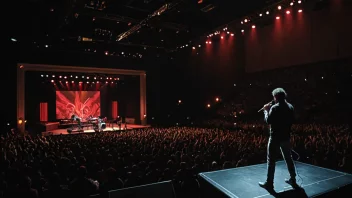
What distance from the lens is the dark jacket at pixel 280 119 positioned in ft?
10.8

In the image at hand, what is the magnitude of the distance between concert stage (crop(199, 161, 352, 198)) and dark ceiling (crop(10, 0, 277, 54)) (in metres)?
7.44

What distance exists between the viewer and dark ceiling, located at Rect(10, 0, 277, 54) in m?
9.86

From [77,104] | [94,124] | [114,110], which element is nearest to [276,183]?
[94,124]

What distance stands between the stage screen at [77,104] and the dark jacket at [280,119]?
2088 centimetres

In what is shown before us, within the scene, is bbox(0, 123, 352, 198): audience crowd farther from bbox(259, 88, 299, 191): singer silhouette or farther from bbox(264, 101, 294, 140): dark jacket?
bbox(264, 101, 294, 140): dark jacket

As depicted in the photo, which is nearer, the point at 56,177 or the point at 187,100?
the point at 56,177

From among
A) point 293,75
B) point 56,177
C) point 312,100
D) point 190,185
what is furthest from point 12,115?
point 312,100

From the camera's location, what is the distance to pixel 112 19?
11.0 m

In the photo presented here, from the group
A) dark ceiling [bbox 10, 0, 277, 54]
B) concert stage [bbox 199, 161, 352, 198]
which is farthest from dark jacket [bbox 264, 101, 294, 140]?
dark ceiling [bbox 10, 0, 277, 54]

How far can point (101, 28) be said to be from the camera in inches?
529

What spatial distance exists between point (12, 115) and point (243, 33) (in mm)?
16747

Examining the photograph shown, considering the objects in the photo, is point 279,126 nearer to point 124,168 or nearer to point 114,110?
point 124,168

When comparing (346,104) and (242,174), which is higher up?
(346,104)

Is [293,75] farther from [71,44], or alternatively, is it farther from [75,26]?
[71,44]
